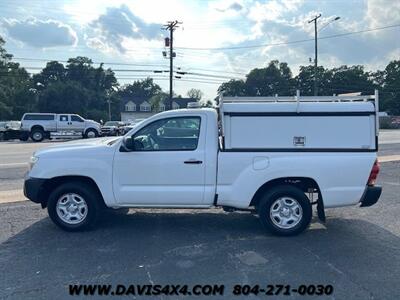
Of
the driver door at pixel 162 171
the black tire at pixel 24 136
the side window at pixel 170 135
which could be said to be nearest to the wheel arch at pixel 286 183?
the driver door at pixel 162 171

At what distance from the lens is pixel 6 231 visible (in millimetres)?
5969

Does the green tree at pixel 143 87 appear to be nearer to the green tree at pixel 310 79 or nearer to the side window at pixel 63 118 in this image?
the green tree at pixel 310 79

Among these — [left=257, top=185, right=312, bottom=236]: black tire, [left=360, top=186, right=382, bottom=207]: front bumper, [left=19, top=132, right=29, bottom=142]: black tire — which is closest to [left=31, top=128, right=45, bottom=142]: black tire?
[left=19, top=132, right=29, bottom=142]: black tire

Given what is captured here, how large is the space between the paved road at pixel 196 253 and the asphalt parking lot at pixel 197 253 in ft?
0.04

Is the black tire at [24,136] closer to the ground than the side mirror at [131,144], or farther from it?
farther from it

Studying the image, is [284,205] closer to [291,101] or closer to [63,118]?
[291,101]

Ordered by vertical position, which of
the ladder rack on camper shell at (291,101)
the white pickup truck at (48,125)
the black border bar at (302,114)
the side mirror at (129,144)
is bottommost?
the side mirror at (129,144)

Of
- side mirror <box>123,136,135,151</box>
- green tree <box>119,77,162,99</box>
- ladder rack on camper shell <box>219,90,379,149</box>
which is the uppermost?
green tree <box>119,77,162,99</box>

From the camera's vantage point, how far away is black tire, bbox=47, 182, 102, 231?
19.2 feet

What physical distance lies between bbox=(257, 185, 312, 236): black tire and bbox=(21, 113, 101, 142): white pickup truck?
2829 centimetres

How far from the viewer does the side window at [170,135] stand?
5.82 m

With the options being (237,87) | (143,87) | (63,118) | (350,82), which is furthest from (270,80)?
(63,118)

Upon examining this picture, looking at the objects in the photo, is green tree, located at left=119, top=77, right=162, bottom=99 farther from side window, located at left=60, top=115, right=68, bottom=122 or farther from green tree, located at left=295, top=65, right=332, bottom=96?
side window, located at left=60, top=115, right=68, bottom=122

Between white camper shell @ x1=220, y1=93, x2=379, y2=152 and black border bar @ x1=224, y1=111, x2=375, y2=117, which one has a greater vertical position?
black border bar @ x1=224, y1=111, x2=375, y2=117
